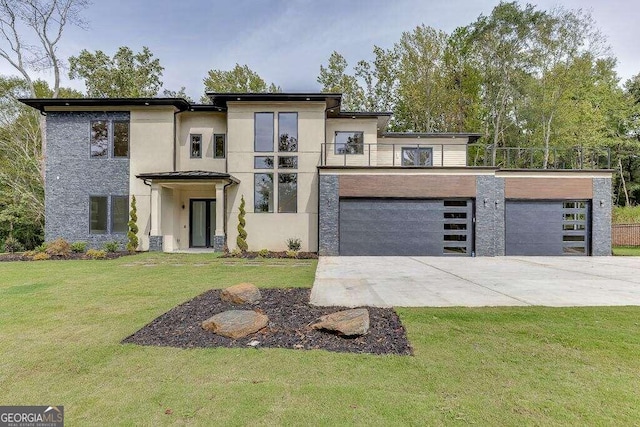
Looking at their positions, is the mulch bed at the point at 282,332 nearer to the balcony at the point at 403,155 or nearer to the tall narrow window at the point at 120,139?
the balcony at the point at 403,155

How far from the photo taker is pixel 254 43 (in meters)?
15.7

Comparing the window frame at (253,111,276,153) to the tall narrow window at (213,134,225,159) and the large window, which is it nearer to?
the tall narrow window at (213,134,225,159)

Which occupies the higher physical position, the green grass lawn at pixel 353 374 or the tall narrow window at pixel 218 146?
the tall narrow window at pixel 218 146

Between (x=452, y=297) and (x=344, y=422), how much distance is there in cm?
409

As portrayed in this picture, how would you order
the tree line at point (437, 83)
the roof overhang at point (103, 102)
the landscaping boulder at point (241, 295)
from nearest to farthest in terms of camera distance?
the landscaping boulder at point (241, 295) < the roof overhang at point (103, 102) < the tree line at point (437, 83)

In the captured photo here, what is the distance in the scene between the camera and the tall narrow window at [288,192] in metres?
13.5

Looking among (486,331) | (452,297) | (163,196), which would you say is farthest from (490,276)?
(163,196)

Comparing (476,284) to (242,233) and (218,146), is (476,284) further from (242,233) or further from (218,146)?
(218,146)

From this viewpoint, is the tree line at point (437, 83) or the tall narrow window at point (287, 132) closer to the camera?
the tall narrow window at point (287, 132)

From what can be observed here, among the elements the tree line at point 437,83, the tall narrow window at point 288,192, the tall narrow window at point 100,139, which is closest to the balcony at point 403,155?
the tall narrow window at point 288,192

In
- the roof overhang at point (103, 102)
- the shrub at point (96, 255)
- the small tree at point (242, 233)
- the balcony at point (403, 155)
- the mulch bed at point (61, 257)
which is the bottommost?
the mulch bed at point (61, 257)

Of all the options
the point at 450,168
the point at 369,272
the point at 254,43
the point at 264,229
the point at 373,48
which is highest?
the point at 373,48

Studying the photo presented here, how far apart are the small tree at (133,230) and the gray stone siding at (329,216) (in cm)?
745

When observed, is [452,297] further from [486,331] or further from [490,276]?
[490,276]
